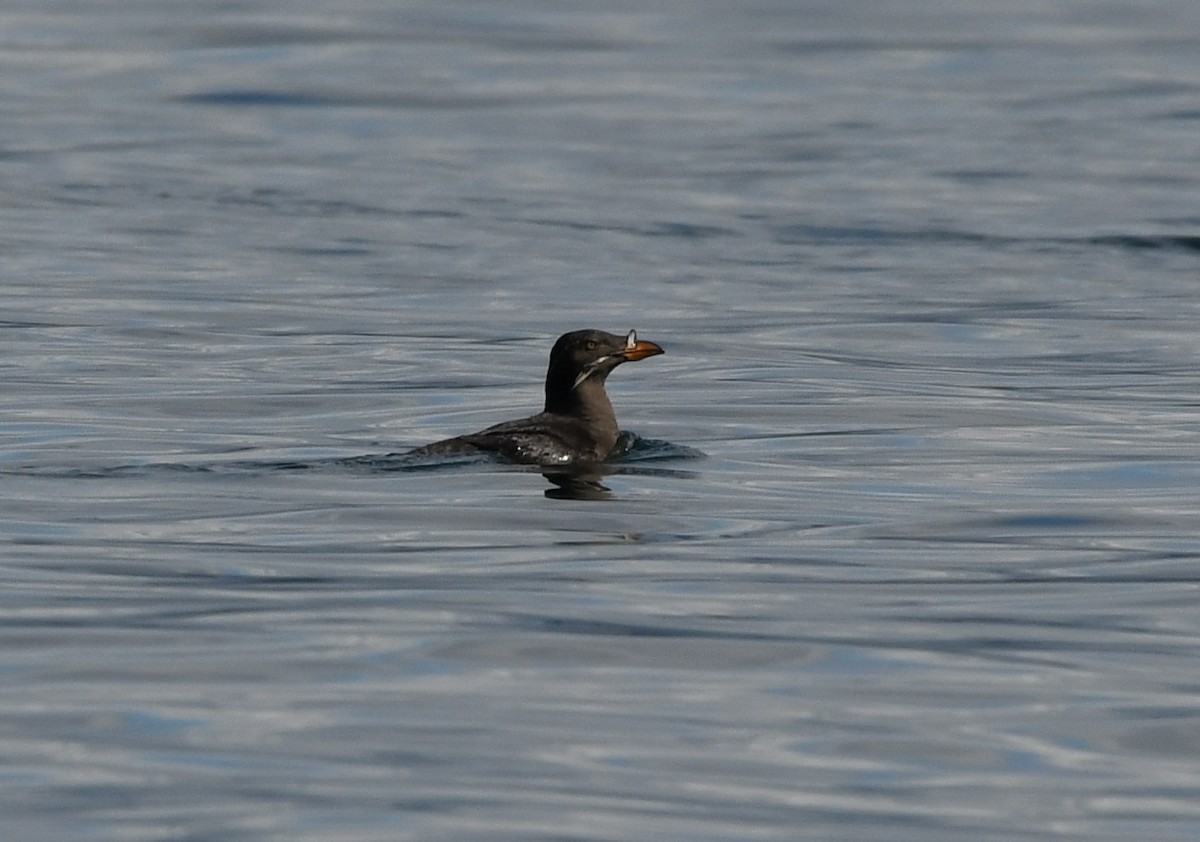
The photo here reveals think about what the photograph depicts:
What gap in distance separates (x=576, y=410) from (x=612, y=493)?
151cm

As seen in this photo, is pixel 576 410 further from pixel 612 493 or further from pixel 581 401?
pixel 612 493

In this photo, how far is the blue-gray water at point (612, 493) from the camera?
845 centimetres

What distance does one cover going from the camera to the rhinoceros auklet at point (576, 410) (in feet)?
48.4

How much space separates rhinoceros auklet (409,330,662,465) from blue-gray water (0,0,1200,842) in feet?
0.96

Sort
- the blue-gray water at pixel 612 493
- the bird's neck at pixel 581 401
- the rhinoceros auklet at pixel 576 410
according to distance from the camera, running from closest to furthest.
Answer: the blue-gray water at pixel 612 493 → the rhinoceros auklet at pixel 576 410 → the bird's neck at pixel 581 401

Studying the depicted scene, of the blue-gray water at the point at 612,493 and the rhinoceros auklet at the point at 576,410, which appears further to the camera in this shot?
the rhinoceros auklet at the point at 576,410

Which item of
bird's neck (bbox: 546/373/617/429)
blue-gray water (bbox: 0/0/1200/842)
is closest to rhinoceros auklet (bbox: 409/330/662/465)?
bird's neck (bbox: 546/373/617/429)

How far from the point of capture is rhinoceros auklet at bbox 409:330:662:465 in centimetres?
1477

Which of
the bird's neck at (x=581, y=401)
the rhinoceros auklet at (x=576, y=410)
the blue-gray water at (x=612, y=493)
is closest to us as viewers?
the blue-gray water at (x=612, y=493)

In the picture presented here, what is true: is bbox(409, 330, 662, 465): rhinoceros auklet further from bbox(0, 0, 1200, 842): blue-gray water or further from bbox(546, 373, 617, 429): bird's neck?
bbox(0, 0, 1200, 842): blue-gray water

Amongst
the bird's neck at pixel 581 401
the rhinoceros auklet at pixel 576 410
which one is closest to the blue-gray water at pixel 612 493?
the rhinoceros auklet at pixel 576 410

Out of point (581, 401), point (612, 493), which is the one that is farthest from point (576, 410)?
point (612, 493)

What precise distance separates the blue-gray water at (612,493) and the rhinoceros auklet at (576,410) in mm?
293

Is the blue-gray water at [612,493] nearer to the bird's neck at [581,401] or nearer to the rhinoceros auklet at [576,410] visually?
the rhinoceros auklet at [576,410]
